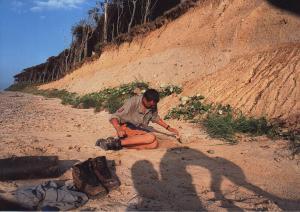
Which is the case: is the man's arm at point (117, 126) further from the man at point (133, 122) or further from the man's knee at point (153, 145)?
the man's knee at point (153, 145)

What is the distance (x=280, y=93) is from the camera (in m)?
9.01

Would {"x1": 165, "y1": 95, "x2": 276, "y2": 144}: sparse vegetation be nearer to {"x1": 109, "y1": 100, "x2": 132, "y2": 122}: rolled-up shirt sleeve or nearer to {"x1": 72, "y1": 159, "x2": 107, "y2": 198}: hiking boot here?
{"x1": 109, "y1": 100, "x2": 132, "y2": 122}: rolled-up shirt sleeve

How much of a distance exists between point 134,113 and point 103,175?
6.39 ft

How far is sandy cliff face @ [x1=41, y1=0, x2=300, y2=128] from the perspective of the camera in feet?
30.7

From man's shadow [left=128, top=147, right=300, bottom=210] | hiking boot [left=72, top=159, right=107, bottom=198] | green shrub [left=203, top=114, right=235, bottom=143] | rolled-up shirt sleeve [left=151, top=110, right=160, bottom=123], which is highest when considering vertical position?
rolled-up shirt sleeve [left=151, top=110, right=160, bottom=123]

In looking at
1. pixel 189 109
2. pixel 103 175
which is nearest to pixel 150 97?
pixel 103 175

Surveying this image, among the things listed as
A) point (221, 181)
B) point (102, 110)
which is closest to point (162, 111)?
point (102, 110)

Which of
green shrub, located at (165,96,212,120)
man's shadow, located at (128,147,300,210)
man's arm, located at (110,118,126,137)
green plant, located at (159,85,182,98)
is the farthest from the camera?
green plant, located at (159,85,182,98)

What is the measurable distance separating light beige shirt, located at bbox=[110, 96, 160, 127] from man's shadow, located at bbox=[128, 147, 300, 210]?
65 centimetres

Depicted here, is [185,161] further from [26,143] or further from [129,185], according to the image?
[26,143]

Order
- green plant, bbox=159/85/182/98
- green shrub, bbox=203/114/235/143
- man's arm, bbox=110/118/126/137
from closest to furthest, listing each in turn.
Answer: man's arm, bbox=110/118/126/137 → green shrub, bbox=203/114/235/143 → green plant, bbox=159/85/182/98

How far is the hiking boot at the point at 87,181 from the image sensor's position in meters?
4.40

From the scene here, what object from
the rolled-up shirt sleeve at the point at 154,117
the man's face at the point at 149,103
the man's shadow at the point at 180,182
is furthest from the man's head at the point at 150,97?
the man's shadow at the point at 180,182

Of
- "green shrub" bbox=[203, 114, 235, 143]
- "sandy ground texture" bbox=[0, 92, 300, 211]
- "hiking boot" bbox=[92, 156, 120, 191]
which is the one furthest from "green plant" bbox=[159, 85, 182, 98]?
"hiking boot" bbox=[92, 156, 120, 191]
